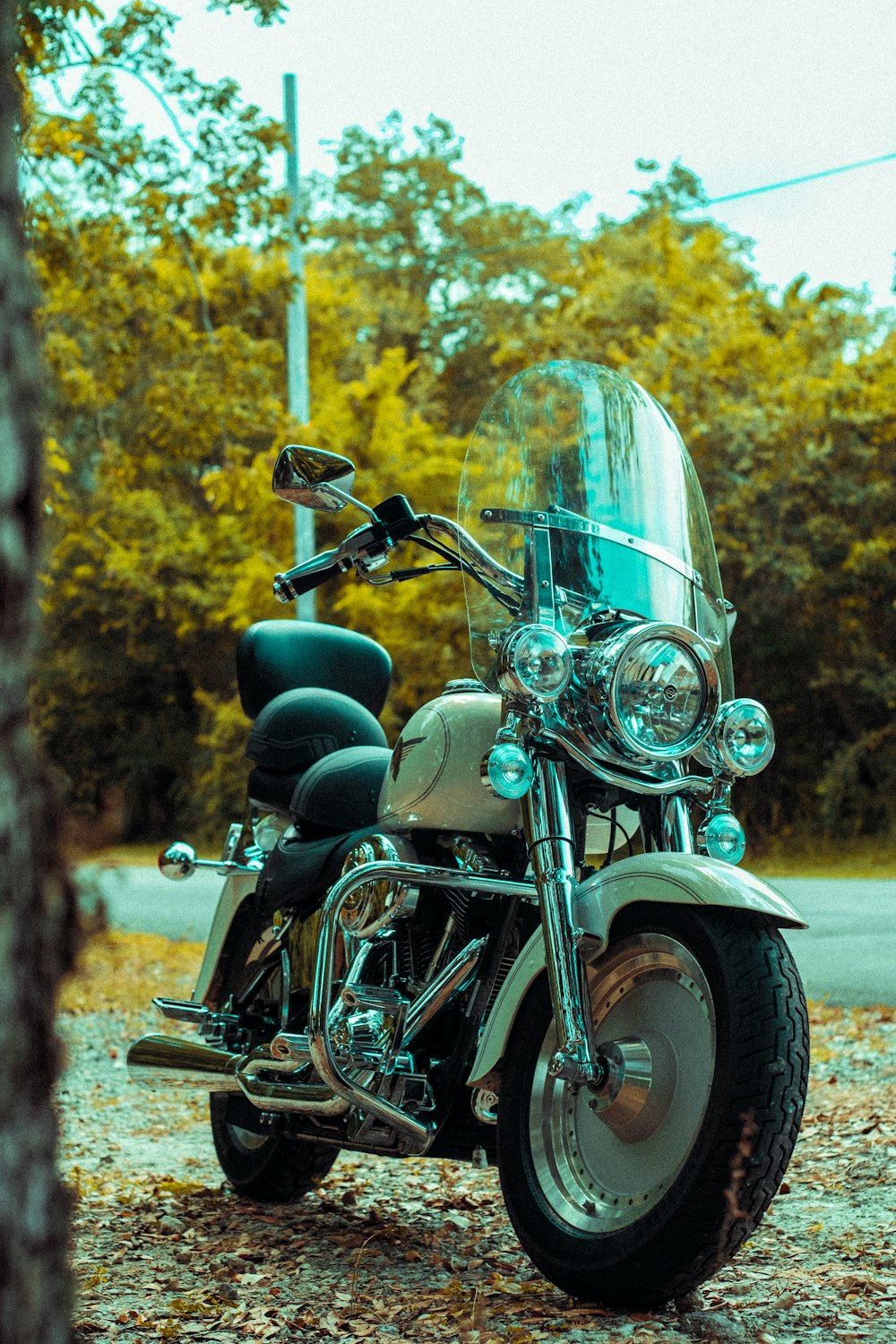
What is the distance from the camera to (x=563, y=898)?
122 inches

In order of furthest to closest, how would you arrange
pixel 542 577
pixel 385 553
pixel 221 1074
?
pixel 221 1074 → pixel 385 553 → pixel 542 577

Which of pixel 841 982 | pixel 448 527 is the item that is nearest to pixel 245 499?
pixel 841 982

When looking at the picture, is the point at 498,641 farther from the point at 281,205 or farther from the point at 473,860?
the point at 281,205

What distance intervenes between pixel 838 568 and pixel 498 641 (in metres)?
14.4

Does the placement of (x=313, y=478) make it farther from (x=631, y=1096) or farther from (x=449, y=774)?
(x=631, y=1096)

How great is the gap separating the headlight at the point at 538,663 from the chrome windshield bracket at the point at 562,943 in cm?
25

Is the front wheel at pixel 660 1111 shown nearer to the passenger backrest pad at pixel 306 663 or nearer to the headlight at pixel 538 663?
the headlight at pixel 538 663

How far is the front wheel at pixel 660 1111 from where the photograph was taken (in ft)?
9.45

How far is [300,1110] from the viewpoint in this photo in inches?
147

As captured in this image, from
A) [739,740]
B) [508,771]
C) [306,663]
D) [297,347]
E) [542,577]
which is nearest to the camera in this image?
[508,771]

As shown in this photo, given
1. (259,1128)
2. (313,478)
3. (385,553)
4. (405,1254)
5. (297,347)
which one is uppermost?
(297,347)

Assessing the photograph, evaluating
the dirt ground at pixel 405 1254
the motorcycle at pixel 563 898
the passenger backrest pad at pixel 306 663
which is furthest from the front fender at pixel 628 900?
the passenger backrest pad at pixel 306 663

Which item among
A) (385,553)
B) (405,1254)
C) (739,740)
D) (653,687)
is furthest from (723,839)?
(405,1254)

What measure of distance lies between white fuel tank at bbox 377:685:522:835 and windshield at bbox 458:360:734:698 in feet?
0.39
